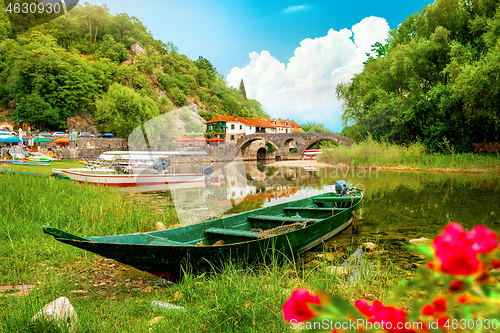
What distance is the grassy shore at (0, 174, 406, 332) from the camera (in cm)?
263

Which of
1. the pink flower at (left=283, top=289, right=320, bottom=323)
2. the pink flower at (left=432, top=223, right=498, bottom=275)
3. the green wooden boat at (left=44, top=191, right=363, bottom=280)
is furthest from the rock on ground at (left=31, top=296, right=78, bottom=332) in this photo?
the pink flower at (left=432, top=223, right=498, bottom=275)

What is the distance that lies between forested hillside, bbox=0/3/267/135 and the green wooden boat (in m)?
35.2

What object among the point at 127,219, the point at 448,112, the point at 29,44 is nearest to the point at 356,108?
the point at 448,112

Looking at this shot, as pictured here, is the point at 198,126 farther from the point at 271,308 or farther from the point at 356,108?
the point at 356,108

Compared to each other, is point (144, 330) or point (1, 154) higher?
point (1, 154)

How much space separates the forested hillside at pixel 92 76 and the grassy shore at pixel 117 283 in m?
33.7

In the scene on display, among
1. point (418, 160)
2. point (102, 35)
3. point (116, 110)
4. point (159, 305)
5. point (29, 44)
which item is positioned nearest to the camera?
point (159, 305)

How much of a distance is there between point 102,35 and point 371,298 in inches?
3589

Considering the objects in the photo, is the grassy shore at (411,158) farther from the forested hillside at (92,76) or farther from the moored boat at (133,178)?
the forested hillside at (92,76)

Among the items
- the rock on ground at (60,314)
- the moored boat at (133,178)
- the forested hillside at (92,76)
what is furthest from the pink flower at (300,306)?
the forested hillside at (92,76)

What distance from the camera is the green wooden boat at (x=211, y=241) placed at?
3.45 metres

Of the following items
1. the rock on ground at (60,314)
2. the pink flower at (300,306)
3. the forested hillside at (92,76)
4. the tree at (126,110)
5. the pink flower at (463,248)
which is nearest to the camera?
the pink flower at (463,248)

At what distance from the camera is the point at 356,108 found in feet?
92.7

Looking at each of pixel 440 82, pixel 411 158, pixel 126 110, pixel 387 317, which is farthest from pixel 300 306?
pixel 126 110
